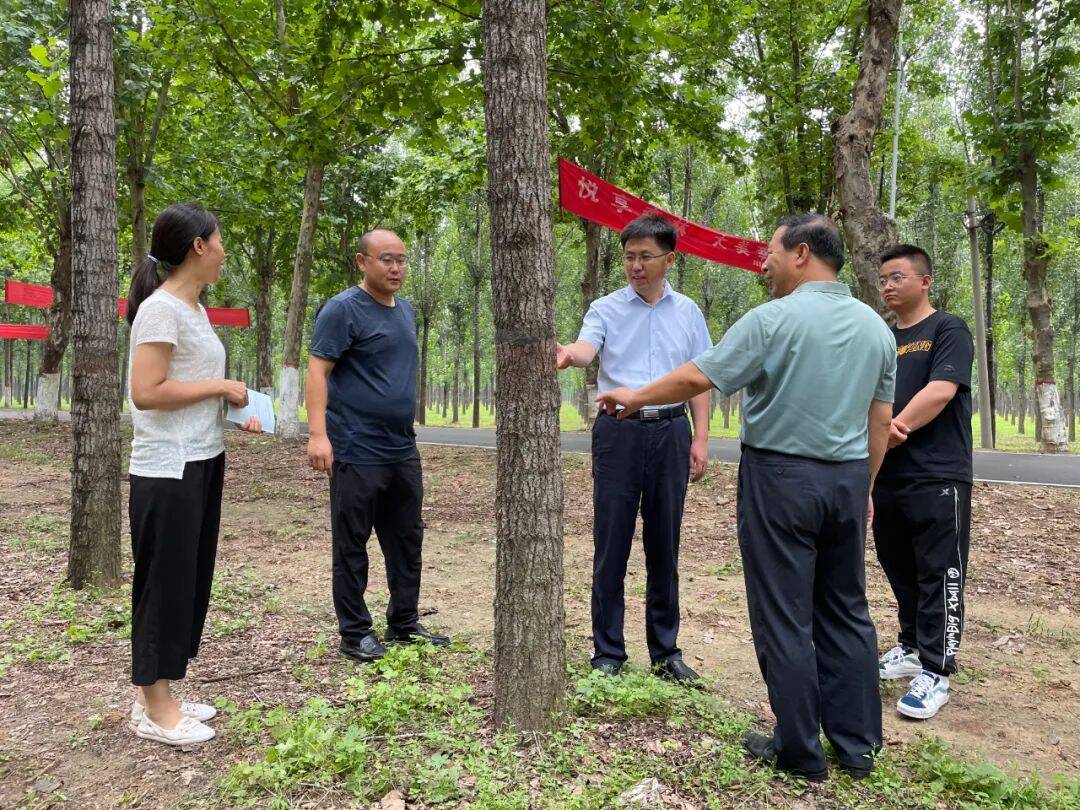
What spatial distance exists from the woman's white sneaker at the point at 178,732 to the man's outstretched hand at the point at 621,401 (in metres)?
2.08

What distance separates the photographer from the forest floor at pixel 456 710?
2551 mm

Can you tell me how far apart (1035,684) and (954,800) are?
1.73 m

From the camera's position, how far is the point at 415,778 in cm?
253

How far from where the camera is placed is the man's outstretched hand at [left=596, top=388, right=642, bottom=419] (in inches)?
113

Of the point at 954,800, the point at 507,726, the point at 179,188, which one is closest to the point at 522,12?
the point at 507,726

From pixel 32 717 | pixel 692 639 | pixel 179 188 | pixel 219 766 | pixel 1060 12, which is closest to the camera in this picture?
pixel 219 766

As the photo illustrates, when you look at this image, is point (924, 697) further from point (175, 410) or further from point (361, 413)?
point (175, 410)


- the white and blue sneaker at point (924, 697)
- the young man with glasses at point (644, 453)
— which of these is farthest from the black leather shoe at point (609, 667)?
the white and blue sneaker at point (924, 697)

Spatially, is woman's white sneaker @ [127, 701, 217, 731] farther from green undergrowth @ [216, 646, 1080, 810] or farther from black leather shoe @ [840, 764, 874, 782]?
black leather shoe @ [840, 764, 874, 782]

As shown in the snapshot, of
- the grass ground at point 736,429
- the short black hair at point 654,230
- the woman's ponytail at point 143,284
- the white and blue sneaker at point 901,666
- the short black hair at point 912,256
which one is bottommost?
the white and blue sneaker at point 901,666

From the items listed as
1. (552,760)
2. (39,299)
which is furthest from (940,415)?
(39,299)

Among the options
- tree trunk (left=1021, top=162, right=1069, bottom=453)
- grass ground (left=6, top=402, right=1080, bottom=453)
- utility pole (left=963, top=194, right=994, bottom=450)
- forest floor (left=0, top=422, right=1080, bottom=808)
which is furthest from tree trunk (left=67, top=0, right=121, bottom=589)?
utility pole (left=963, top=194, right=994, bottom=450)

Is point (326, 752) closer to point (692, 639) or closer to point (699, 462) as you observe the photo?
point (699, 462)

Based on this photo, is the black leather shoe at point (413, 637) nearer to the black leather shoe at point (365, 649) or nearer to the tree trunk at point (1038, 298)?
the black leather shoe at point (365, 649)
